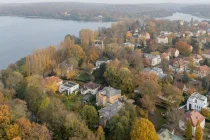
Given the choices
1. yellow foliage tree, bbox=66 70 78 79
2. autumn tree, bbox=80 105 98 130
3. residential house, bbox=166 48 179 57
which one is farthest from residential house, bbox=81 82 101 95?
residential house, bbox=166 48 179 57

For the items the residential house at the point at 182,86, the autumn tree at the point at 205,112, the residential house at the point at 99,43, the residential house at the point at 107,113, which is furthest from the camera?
the residential house at the point at 99,43

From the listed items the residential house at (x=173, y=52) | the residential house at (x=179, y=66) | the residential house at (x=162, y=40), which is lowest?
the residential house at (x=179, y=66)

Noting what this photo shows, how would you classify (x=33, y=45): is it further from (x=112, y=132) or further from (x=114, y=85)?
(x=112, y=132)

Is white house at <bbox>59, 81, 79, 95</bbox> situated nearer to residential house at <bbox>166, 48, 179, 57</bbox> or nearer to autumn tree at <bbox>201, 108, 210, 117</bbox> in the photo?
autumn tree at <bbox>201, 108, 210, 117</bbox>

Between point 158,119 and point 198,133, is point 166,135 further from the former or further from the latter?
point 158,119

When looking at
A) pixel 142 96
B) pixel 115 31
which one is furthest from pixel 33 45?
pixel 142 96

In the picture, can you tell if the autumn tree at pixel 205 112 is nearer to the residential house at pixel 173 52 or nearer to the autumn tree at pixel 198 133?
the autumn tree at pixel 198 133

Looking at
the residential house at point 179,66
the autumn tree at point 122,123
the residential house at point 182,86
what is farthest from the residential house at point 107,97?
the residential house at point 179,66

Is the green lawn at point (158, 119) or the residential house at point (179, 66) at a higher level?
the residential house at point (179, 66)
